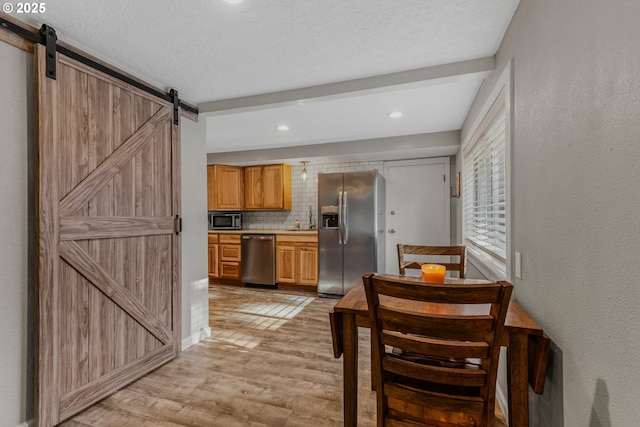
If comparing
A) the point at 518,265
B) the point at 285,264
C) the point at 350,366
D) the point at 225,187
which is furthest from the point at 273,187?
the point at 518,265

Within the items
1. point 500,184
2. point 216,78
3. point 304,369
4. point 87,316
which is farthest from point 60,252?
point 500,184

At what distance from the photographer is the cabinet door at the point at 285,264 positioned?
16.2 feet

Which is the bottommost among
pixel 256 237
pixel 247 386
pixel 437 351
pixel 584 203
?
pixel 247 386

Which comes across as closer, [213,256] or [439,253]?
[439,253]

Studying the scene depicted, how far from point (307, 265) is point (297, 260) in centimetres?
19

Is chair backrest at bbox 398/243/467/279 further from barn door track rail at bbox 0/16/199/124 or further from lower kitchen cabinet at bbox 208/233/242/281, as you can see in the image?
lower kitchen cabinet at bbox 208/233/242/281

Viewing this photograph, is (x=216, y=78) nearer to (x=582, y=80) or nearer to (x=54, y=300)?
(x=54, y=300)

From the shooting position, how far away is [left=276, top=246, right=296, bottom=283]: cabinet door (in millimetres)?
4941

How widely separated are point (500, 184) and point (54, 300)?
289cm

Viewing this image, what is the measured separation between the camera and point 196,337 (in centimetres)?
291

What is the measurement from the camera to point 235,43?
193 cm

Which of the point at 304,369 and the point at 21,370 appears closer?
the point at 21,370

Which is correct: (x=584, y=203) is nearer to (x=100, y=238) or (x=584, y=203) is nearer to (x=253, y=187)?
(x=100, y=238)

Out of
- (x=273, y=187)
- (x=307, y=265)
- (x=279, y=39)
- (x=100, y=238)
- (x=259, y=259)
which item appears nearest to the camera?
(x=279, y=39)
